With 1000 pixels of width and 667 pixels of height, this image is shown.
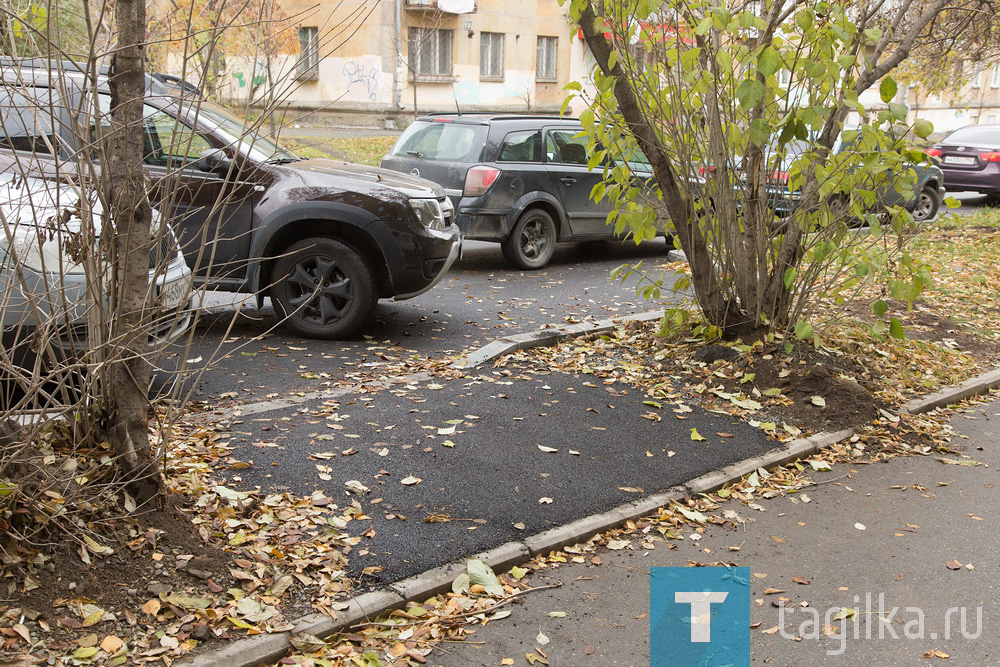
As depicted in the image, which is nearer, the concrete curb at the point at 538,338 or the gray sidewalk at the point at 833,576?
the gray sidewalk at the point at 833,576

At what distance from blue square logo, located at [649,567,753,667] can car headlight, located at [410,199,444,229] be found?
439cm

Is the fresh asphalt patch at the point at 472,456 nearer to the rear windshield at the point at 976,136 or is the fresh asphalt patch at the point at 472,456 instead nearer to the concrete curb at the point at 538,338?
the concrete curb at the point at 538,338

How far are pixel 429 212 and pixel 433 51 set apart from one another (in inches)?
1106

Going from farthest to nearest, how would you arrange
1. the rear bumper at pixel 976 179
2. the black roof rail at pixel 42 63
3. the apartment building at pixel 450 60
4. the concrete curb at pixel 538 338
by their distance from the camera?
1. the apartment building at pixel 450 60
2. the rear bumper at pixel 976 179
3. the concrete curb at pixel 538 338
4. the black roof rail at pixel 42 63

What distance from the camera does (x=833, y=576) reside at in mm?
4328

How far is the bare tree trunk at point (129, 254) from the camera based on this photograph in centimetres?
364

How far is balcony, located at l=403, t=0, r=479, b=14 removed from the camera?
108 ft

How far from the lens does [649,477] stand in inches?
208

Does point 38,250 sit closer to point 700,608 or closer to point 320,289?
point 700,608

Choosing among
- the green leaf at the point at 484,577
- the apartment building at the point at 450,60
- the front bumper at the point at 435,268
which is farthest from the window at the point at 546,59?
the green leaf at the point at 484,577

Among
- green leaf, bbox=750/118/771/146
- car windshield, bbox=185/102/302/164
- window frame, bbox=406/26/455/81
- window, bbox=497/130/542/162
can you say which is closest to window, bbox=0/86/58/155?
car windshield, bbox=185/102/302/164

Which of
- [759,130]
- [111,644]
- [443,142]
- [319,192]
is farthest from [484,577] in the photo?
[443,142]

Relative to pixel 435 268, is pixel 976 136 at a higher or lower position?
higher

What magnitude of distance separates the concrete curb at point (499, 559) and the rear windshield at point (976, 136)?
1724 cm
